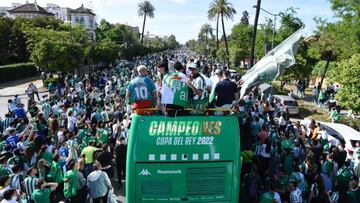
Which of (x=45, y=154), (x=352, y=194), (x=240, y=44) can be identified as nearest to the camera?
(x=352, y=194)

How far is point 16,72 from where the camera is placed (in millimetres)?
43250

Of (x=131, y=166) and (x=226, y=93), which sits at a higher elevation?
(x=226, y=93)

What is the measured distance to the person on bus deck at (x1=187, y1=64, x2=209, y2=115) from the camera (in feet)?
23.6

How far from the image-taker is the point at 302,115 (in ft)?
87.2

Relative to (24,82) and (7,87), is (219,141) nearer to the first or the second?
(7,87)

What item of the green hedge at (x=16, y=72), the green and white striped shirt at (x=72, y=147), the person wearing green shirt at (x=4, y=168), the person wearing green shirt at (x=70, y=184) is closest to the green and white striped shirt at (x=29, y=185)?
the person wearing green shirt at (x=4, y=168)

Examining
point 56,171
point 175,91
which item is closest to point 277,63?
point 175,91

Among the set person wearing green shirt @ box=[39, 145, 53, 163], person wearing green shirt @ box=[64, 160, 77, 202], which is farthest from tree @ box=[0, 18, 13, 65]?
person wearing green shirt @ box=[64, 160, 77, 202]

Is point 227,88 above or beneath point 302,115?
above

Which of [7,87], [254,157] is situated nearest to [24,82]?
[7,87]

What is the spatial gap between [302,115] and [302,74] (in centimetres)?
644

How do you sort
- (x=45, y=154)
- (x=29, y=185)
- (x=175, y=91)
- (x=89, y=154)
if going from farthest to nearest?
(x=89, y=154) → (x=45, y=154) → (x=29, y=185) → (x=175, y=91)

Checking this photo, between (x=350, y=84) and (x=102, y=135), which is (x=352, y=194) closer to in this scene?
(x=102, y=135)

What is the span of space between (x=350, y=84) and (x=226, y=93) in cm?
1288
